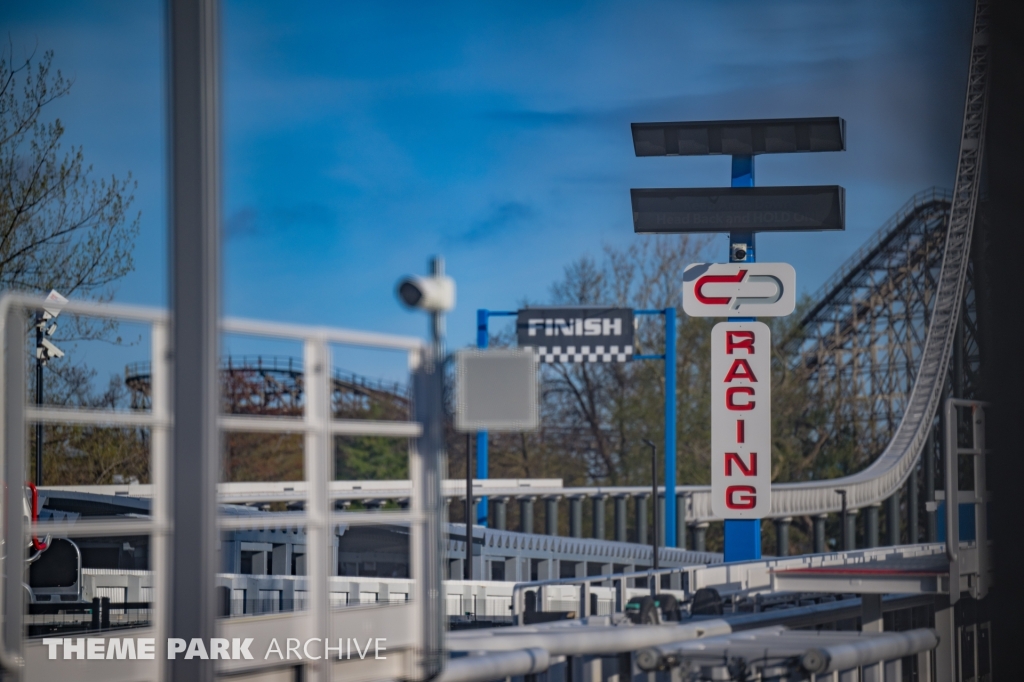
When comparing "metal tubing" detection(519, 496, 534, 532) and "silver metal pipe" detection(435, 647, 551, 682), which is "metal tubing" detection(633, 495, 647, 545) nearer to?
"metal tubing" detection(519, 496, 534, 532)

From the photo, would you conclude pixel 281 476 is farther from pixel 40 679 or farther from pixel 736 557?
pixel 40 679

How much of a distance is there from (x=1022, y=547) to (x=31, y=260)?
13.6 meters

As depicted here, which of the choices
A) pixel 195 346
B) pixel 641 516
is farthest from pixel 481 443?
pixel 195 346

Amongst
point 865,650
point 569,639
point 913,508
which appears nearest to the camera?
point 569,639

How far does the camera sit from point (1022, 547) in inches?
200

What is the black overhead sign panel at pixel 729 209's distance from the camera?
Result: 13430 millimetres

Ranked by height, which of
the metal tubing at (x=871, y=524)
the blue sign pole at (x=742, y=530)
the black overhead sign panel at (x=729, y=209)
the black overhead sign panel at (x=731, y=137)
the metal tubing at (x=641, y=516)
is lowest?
the metal tubing at (x=871, y=524)

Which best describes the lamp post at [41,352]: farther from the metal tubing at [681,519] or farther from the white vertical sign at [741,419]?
the metal tubing at [681,519]

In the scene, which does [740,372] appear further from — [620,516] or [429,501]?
[620,516]

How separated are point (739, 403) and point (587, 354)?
10.3m

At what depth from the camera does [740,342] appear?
1359cm

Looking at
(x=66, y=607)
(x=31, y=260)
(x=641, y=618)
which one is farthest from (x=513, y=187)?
(x=641, y=618)

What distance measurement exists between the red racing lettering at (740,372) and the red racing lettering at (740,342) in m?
0.12

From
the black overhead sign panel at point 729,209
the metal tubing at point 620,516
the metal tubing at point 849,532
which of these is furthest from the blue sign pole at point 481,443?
the black overhead sign panel at point 729,209
